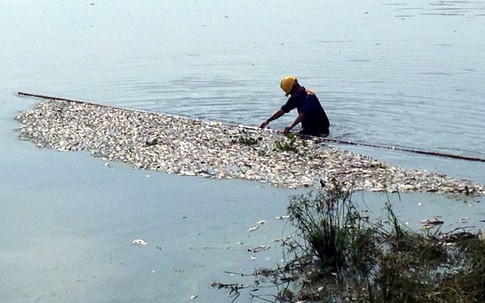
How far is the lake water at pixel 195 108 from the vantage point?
11445mm

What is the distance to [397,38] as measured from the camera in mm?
39625

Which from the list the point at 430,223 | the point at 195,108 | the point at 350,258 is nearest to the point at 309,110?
the point at 195,108

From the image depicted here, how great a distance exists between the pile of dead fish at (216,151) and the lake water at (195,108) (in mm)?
595

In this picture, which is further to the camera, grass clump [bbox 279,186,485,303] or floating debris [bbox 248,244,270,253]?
floating debris [bbox 248,244,270,253]

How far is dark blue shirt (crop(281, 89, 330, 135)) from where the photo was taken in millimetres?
18484

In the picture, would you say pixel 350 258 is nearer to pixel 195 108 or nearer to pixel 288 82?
pixel 288 82

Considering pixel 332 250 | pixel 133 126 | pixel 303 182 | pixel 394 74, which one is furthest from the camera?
pixel 394 74

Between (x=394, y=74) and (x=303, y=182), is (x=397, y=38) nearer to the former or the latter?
(x=394, y=74)

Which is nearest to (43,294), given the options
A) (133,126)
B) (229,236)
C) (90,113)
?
(229,236)

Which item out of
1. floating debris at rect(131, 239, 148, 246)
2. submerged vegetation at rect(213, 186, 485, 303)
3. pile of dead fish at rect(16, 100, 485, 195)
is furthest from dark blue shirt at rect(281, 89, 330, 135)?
submerged vegetation at rect(213, 186, 485, 303)

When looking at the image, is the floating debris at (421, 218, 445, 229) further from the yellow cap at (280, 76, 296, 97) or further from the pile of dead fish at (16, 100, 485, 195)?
the yellow cap at (280, 76, 296, 97)

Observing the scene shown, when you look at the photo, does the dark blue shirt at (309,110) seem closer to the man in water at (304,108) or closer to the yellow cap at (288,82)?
the man in water at (304,108)

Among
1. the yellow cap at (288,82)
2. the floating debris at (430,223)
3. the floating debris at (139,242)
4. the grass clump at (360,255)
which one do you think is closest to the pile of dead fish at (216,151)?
the yellow cap at (288,82)

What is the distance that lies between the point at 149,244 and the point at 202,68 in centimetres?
2136
